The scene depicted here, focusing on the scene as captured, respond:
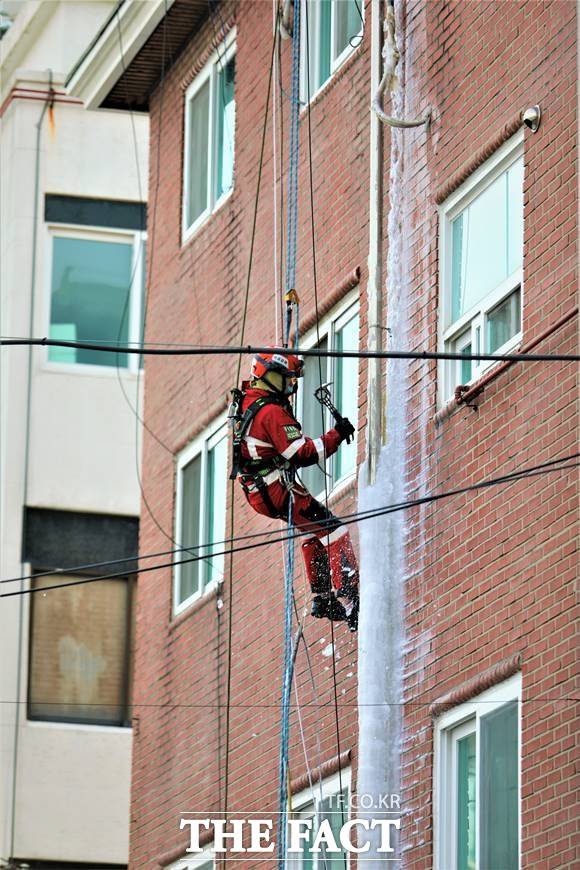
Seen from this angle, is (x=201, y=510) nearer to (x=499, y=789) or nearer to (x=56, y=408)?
(x=499, y=789)

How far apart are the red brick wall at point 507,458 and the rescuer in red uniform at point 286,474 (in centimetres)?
71

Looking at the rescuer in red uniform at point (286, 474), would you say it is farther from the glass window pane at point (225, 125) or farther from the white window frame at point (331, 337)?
the glass window pane at point (225, 125)

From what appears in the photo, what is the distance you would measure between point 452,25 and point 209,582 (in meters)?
5.27

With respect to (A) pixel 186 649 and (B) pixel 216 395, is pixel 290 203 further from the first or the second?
(A) pixel 186 649

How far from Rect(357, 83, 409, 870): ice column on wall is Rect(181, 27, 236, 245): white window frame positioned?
4.22 meters

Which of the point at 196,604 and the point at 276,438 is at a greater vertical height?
the point at 276,438

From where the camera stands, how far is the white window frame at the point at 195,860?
1592cm

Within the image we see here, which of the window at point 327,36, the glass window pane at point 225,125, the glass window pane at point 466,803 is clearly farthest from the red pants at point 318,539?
the glass window pane at point 225,125

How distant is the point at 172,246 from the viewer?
65.9 ft

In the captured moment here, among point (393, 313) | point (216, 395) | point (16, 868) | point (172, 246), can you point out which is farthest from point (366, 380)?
point (16, 868)

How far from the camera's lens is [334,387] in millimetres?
15953

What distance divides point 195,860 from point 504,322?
5.03 metres

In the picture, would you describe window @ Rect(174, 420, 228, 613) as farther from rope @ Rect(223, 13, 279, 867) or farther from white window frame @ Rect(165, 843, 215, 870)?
white window frame @ Rect(165, 843, 215, 870)

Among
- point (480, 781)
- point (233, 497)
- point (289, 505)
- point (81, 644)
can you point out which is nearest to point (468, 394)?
point (289, 505)
